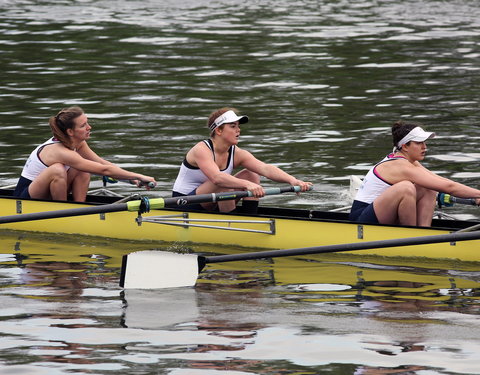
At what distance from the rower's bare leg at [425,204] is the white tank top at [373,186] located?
0.36 m

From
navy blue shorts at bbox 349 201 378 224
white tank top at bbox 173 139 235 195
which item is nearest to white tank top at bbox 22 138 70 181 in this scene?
white tank top at bbox 173 139 235 195

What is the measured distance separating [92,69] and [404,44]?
8804 millimetres

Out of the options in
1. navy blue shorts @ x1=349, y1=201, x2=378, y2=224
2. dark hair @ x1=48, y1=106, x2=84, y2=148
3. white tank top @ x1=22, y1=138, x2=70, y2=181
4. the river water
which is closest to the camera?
the river water

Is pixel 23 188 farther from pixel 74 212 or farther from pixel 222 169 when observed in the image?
pixel 222 169

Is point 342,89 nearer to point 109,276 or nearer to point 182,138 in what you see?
point 182,138

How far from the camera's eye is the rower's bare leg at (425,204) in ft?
40.3

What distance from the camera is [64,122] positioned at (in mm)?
13445

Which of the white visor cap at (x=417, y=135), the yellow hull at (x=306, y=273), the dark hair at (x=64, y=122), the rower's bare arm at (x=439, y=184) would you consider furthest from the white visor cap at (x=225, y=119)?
the rower's bare arm at (x=439, y=184)

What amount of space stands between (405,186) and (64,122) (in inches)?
160

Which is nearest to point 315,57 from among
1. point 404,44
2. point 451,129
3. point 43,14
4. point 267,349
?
point 404,44

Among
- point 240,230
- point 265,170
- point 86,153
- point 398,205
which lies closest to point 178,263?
point 240,230

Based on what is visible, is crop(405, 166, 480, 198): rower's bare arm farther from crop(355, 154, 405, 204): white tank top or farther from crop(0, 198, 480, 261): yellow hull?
crop(0, 198, 480, 261): yellow hull

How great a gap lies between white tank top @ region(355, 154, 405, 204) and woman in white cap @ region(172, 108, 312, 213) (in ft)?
2.68

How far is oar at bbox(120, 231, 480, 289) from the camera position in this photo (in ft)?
37.4
